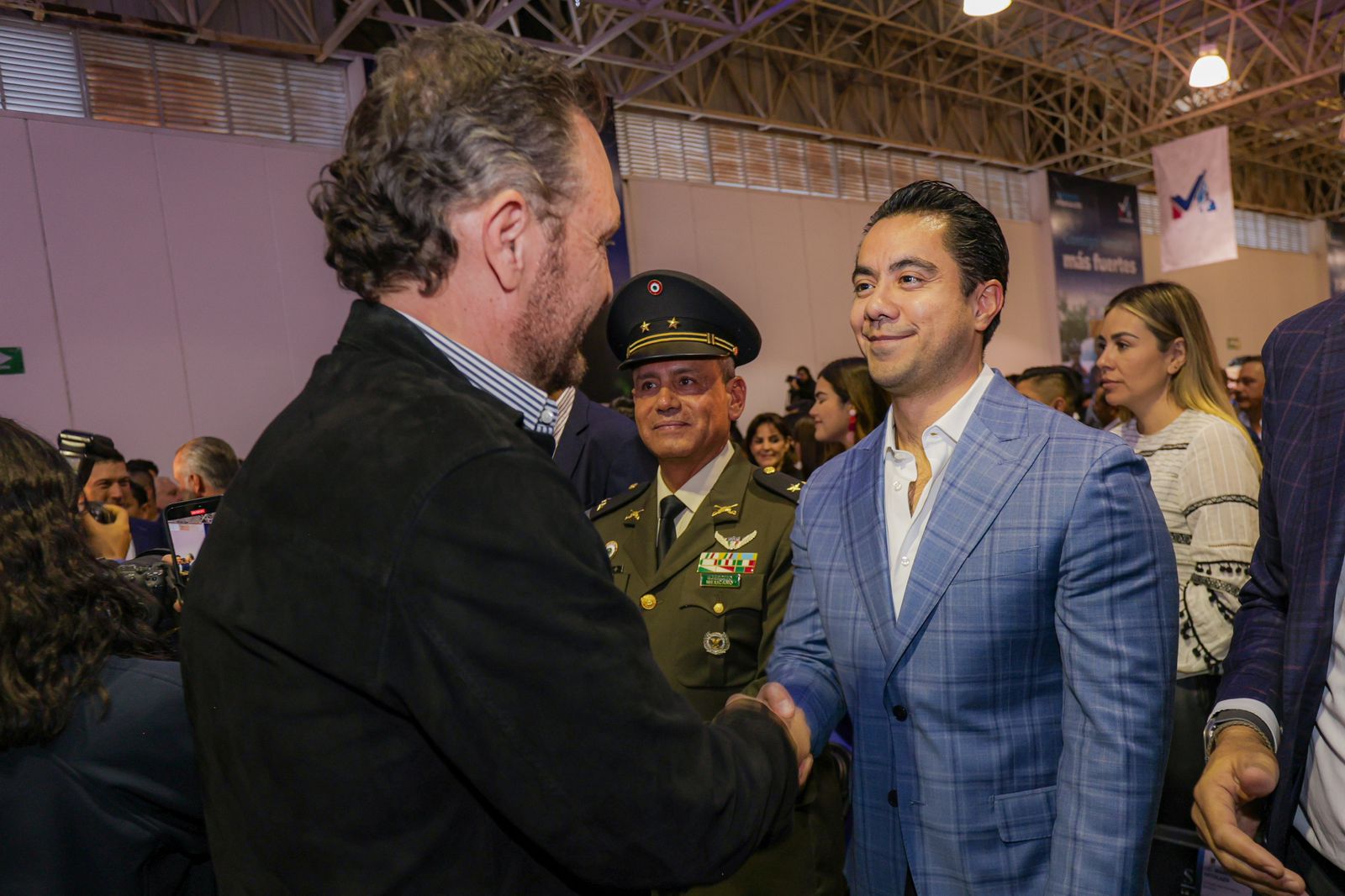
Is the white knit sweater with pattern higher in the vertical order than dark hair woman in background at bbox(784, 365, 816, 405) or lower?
lower

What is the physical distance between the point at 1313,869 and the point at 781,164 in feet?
44.2

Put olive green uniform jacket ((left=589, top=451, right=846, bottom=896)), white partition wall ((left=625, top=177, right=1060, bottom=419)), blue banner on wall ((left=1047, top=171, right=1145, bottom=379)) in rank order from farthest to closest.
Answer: blue banner on wall ((left=1047, top=171, right=1145, bottom=379))
white partition wall ((left=625, top=177, right=1060, bottom=419))
olive green uniform jacket ((left=589, top=451, right=846, bottom=896))

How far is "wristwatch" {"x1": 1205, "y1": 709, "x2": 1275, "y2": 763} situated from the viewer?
132 cm

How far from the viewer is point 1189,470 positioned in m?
2.73

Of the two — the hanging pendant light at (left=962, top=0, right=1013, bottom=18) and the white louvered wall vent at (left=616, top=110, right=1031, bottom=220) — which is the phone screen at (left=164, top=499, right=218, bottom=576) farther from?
the white louvered wall vent at (left=616, top=110, right=1031, bottom=220)

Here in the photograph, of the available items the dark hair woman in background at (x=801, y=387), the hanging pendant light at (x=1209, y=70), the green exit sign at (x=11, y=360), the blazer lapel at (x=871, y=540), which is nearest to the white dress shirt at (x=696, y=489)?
the blazer lapel at (x=871, y=540)

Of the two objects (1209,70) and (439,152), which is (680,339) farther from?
(1209,70)

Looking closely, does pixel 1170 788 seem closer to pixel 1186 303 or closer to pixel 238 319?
pixel 1186 303

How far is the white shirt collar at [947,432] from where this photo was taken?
1.72 metres

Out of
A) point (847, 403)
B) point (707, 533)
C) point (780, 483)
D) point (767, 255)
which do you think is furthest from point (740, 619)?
point (767, 255)

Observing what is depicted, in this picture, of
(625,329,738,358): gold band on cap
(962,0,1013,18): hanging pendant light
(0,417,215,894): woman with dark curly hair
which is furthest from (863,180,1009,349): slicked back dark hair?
(962,0,1013,18): hanging pendant light

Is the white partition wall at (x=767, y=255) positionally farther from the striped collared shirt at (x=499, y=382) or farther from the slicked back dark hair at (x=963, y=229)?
the striped collared shirt at (x=499, y=382)

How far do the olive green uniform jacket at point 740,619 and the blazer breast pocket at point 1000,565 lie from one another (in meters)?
0.74

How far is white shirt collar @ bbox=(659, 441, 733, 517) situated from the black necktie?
0.01m
